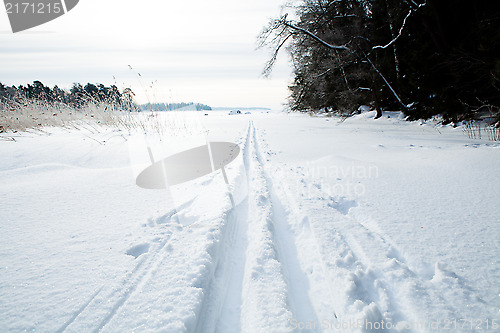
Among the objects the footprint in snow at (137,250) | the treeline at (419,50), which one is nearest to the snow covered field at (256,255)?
the footprint in snow at (137,250)

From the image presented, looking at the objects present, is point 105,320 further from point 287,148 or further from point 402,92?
point 402,92

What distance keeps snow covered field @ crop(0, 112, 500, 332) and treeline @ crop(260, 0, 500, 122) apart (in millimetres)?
4154

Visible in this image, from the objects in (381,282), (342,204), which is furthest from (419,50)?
(381,282)

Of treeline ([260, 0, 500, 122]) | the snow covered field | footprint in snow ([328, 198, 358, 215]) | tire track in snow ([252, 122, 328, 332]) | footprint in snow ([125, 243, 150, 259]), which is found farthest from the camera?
treeline ([260, 0, 500, 122])

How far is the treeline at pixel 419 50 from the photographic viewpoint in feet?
18.3

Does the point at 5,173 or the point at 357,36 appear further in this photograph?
the point at 357,36

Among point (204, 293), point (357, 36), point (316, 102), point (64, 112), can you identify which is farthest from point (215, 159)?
point (316, 102)

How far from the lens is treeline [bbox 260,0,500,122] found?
5.59 m

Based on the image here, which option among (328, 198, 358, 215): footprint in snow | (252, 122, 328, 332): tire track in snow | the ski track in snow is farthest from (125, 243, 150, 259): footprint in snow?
(328, 198, 358, 215): footprint in snow

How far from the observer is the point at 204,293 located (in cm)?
113

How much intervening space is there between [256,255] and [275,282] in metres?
0.25

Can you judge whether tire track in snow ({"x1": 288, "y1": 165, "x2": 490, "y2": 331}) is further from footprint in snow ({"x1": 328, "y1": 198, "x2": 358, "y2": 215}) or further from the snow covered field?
footprint in snow ({"x1": 328, "y1": 198, "x2": 358, "y2": 215})

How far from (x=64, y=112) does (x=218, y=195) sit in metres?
7.41

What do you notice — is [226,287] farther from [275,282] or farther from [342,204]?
[342,204]
